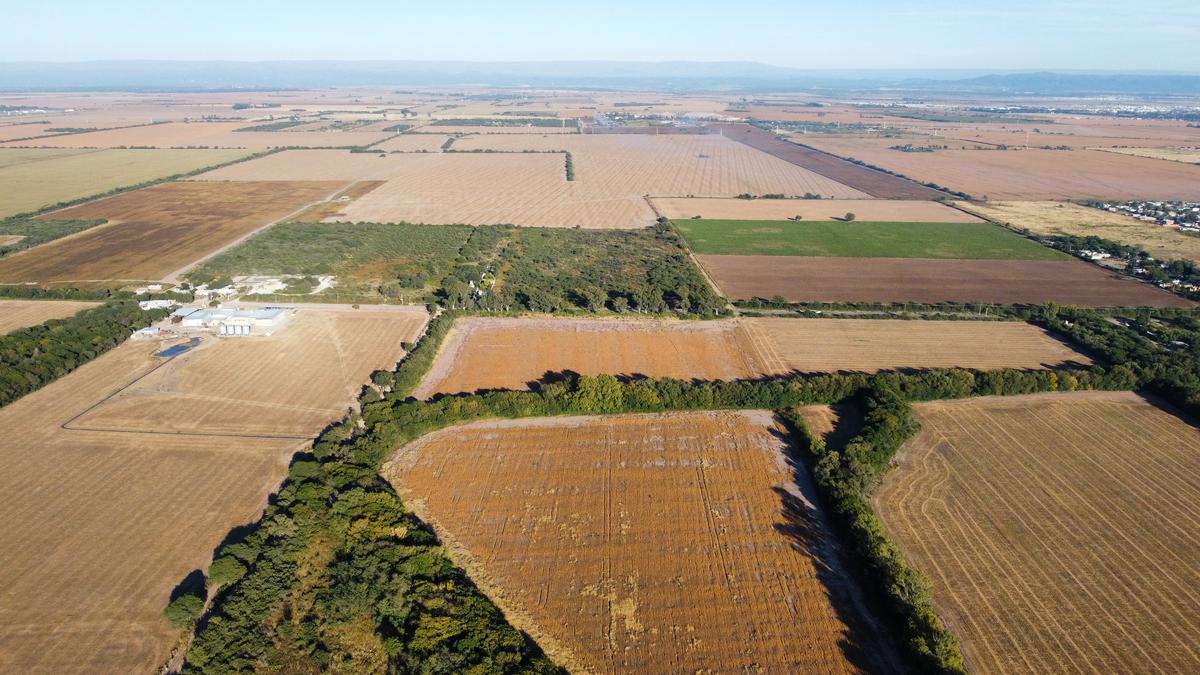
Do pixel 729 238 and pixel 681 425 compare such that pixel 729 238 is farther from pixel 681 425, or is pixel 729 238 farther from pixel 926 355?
pixel 681 425

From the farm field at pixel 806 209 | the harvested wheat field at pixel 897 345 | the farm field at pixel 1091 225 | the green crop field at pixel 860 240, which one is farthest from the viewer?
the farm field at pixel 806 209

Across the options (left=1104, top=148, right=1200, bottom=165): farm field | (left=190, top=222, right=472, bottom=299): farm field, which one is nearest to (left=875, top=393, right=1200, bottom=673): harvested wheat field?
(left=190, top=222, right=472, bottom=299): farm field

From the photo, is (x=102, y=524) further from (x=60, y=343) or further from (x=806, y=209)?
(x=806, y=209)

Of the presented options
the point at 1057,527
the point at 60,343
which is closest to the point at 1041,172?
the point at 1057,527

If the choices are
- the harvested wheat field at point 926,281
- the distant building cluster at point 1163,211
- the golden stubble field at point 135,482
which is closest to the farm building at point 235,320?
the golden stubble field at point 135,482

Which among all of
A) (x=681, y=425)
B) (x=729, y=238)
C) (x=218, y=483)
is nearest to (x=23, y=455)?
(x=218, y=483)

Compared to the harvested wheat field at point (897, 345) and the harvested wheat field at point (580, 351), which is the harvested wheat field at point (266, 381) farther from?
→ the harvested wheat field at point (897, 345)
